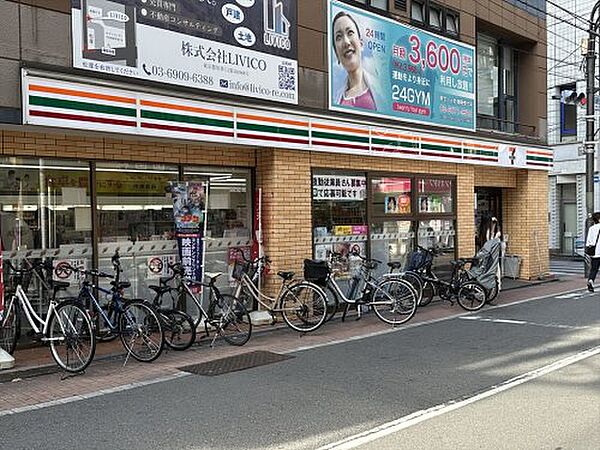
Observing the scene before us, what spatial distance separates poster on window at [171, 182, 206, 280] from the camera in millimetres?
9516

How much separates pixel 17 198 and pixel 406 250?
820 cm

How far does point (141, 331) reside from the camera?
788cm

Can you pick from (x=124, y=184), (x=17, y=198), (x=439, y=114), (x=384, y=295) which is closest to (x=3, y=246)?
(x=17, y=198)

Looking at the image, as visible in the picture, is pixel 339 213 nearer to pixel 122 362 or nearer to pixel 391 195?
pixel 391 195

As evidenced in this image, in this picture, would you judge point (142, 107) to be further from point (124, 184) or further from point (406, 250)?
point (406, 250)

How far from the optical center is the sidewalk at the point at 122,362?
22.3ft

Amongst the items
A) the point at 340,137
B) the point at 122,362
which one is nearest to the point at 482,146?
the point at 340,137

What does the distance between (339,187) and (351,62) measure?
2.41 metres

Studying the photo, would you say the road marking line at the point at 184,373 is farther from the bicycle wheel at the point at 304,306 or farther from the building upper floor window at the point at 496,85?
the building upper floor window at the point at 496,85

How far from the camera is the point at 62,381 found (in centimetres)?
718

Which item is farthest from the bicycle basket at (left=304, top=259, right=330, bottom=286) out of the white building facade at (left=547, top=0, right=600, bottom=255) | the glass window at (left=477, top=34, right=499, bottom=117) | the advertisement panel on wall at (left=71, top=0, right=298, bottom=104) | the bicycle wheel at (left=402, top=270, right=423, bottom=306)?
the white building facade at (left=547, top=0, right=600, bottom=255)

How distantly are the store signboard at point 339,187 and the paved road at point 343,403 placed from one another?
12.2ft

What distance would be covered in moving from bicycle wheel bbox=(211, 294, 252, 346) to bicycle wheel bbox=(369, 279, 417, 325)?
2564 millimetres

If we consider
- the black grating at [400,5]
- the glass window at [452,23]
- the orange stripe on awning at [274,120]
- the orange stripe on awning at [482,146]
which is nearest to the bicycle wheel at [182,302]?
the orange stripe on awning at [274,120]
